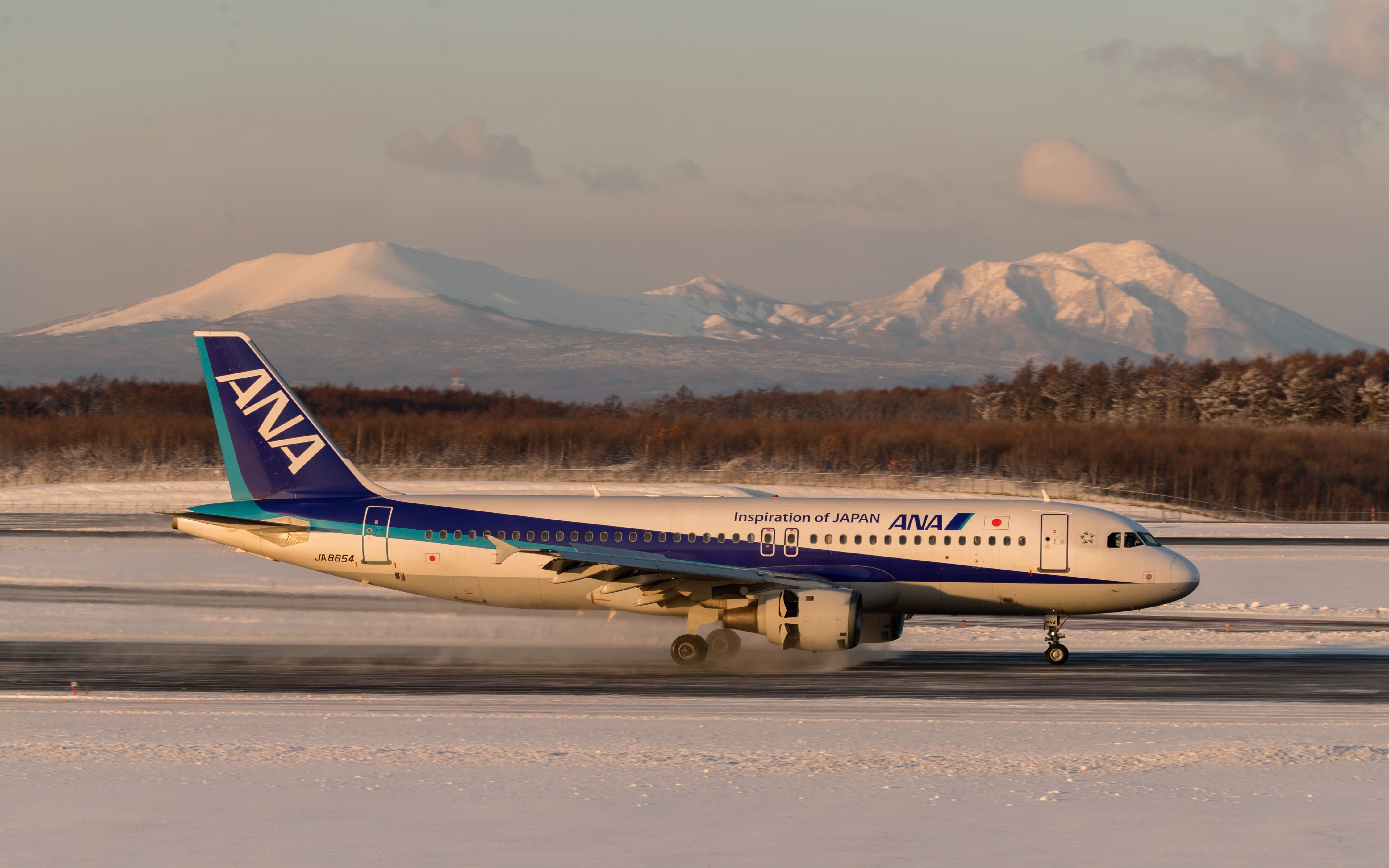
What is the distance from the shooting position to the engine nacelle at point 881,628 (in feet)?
93.7

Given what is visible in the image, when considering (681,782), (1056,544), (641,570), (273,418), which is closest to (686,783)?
(681,782)

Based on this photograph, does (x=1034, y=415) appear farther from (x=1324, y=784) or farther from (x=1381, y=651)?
(x=1324, y=784)

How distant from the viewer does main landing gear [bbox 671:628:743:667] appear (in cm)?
2806

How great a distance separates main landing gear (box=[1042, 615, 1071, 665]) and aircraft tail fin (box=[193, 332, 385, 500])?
651 inches

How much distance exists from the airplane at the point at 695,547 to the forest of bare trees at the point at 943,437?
5122 centimetres

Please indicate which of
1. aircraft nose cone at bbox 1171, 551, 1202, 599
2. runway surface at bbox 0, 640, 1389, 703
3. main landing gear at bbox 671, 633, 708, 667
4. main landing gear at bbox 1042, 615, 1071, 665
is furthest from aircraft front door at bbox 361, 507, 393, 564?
aircraft nose cone at bbox 1171, 551, 1202, 599

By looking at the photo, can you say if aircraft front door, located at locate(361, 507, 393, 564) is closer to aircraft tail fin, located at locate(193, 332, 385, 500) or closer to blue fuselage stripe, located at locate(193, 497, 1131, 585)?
blue fuselage stripe, located at locate(193, 497, 1131, 585)

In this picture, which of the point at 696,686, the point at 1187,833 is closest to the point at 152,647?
the point at 696,686

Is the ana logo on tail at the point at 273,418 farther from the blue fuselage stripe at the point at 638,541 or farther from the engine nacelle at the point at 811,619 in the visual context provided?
the engine nacelle at the point at 811,619

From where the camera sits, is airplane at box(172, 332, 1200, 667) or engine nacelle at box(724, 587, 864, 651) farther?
airplane at box(172, 332, 1200, 667)

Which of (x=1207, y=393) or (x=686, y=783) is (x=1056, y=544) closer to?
(x=686, y=783)

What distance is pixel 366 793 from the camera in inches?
625

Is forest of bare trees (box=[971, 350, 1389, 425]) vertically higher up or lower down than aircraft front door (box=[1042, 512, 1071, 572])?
higher up

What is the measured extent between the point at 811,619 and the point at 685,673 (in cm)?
302
